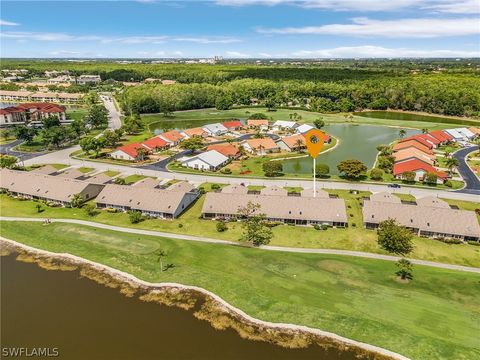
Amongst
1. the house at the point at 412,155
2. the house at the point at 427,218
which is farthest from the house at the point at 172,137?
the house at the point at 427,218

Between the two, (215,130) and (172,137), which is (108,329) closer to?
(172,137)

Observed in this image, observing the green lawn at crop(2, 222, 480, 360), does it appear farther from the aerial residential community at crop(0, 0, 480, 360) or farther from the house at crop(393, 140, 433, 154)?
the house at crop(393, 140, 433, 154)

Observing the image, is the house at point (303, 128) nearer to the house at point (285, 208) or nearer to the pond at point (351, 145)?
the pond at point (351, 145)

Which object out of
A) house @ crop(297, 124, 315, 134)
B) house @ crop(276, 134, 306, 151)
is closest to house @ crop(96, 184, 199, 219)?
house @ crop(276, 134, 306, 151)

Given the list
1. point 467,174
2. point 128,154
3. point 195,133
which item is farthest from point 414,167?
point 128,154

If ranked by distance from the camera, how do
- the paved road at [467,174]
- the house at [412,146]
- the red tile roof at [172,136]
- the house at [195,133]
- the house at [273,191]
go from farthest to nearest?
the house at [195,133] → the red tile roof at [172,136] → the house at [412,146] → the paved road at [467,174] → the house at [273,191]

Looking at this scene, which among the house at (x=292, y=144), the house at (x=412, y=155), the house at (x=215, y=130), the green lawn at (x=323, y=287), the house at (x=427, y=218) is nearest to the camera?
the green lawn at (x=323, y=287)
